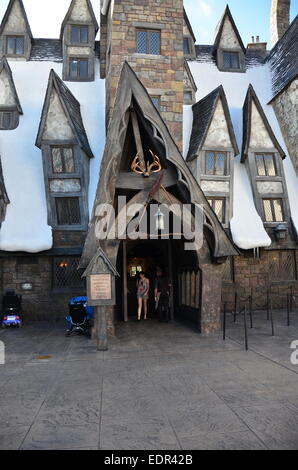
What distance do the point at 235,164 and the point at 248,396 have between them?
12.5m

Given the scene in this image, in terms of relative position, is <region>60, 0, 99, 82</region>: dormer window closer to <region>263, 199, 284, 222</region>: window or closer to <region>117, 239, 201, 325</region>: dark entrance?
<region>117, 239, 201, 325</region>: dark entrance

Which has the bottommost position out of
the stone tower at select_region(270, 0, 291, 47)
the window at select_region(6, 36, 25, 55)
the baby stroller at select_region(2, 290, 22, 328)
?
the baby stroller at select_region(2, 290, 22, 328)

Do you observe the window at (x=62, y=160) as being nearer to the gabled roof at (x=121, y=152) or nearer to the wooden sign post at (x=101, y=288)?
the gabled roof at (x=121, y=152)

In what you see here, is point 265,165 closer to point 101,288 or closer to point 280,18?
point 101,288

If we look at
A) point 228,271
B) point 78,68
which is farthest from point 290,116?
point 78,68

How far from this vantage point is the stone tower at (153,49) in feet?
43.4

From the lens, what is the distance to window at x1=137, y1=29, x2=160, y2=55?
13.5 metres

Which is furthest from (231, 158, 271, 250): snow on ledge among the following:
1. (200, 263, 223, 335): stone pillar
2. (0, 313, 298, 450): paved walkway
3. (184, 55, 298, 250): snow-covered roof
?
(0, 313, 298, 450): paved walkway

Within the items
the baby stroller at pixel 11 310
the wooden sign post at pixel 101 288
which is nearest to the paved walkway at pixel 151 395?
the wooden sign post at pixel 101 288

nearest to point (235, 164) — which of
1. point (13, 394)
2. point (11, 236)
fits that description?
point (11, 236)

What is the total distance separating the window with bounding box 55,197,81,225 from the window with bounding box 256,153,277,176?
317 inches

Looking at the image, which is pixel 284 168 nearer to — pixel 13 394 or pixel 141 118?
pixel 141 118

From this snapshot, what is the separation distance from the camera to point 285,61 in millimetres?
17859

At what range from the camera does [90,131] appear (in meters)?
15.5
